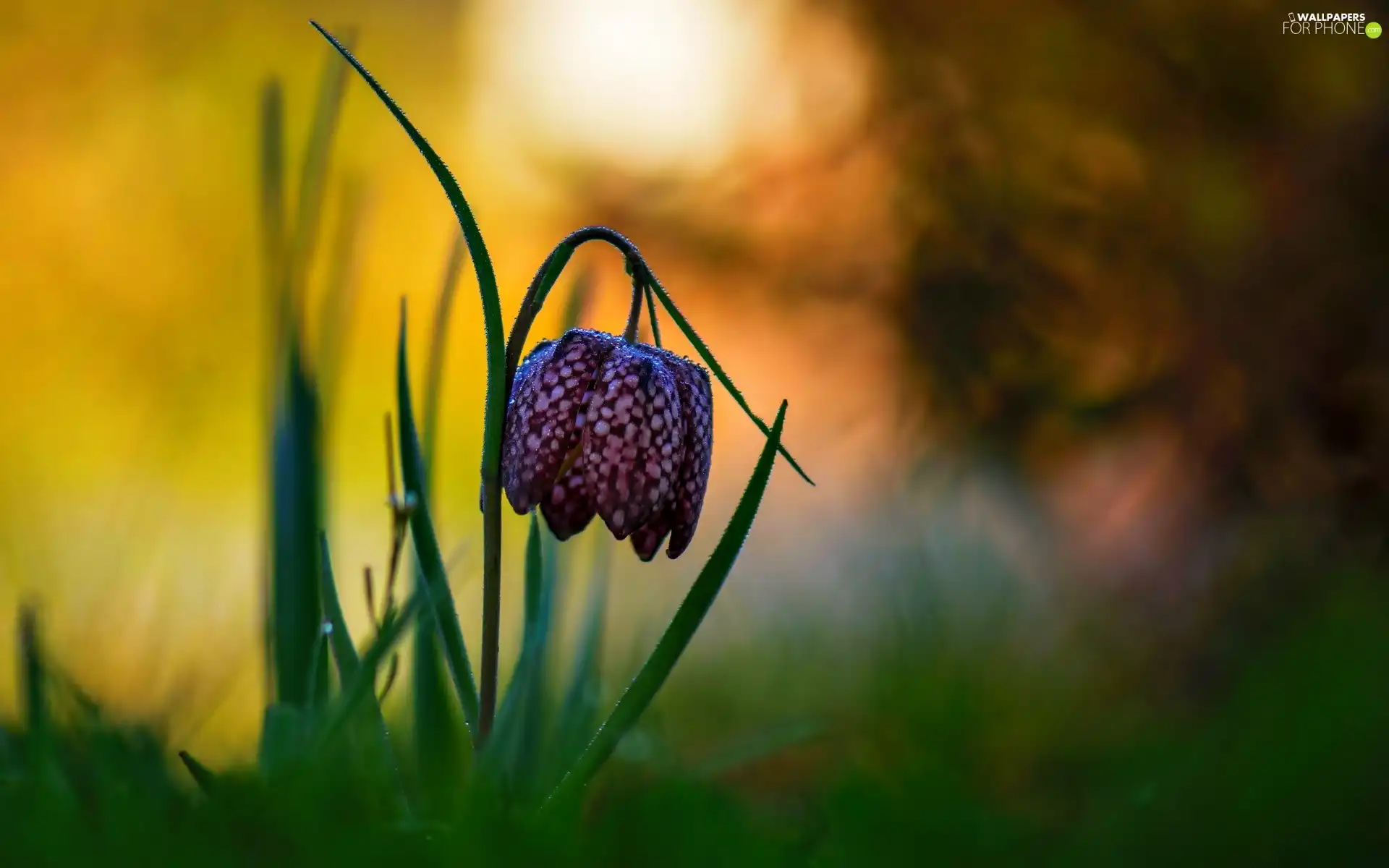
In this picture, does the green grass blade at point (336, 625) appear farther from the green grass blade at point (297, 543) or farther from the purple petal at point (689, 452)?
the purple petal at point (689, 452)

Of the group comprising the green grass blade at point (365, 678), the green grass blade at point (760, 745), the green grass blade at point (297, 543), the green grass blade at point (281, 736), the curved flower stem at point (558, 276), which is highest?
the curved flower stem at point (558, 276)

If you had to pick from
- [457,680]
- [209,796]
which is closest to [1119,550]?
[457,680]

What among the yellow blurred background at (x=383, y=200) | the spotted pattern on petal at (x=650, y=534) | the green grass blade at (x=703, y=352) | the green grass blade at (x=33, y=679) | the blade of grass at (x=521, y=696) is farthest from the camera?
the yellow blurred background at (x=383, y=200)

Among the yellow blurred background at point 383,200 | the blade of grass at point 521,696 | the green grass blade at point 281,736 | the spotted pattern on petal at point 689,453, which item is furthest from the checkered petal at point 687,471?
the yellow blurred background at point 383,200

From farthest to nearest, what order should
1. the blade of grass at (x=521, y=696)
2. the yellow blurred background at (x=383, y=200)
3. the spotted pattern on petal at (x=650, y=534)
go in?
1. the yellow blurred background at (x=383, y=200)
2. the spotted pattern on petal at (x=650, y=534)
3. the blade of grass at (x=521, y=696)

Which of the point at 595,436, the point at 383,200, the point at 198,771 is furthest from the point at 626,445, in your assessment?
the point at 383,200

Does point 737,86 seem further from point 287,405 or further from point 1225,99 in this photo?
point 287,405
